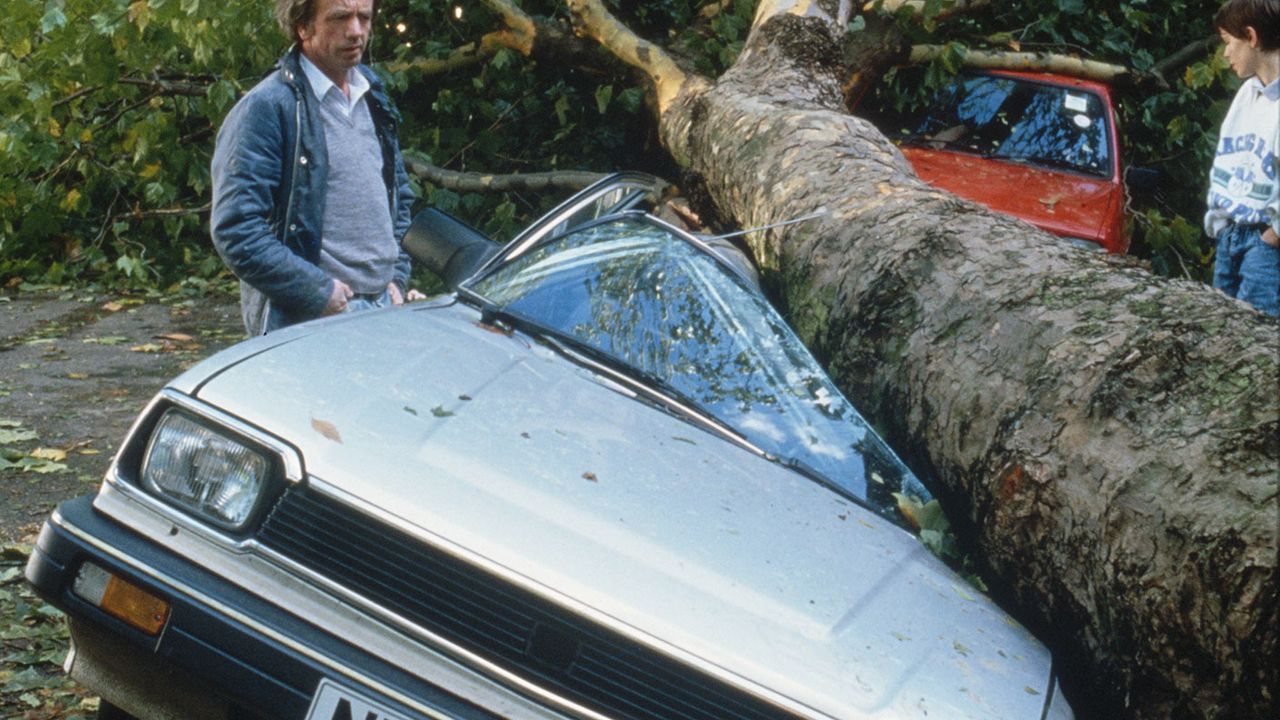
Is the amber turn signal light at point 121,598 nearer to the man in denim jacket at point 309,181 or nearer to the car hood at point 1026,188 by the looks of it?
the man in denim jacket at point 309,181

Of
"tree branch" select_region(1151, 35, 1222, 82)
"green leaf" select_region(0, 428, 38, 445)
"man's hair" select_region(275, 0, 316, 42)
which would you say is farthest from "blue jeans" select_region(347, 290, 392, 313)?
"tree branch" select_region(1151, 35, 1222, 82)

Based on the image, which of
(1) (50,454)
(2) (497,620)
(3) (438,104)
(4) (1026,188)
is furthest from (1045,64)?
(2) (497,620)

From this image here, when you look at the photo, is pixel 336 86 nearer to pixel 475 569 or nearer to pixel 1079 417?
pixel 475 569

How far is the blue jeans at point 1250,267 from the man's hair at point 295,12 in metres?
3.15

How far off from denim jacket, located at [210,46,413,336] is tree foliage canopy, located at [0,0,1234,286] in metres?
3.46

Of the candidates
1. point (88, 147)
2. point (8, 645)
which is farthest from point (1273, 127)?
point (88, 147)

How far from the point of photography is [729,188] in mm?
4875

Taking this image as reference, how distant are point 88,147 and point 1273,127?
20.7 feet

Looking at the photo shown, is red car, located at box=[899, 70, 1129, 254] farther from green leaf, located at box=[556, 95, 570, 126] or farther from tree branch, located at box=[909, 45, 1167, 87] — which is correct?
green leaf, located at box=[556, 95, 570, 126]

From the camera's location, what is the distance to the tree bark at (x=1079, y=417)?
6.31ft

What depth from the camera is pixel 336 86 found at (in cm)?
318

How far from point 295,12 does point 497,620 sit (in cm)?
189

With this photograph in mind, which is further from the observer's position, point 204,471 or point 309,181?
point 309,181

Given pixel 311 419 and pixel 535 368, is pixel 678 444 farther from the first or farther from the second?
pixel 311 419
